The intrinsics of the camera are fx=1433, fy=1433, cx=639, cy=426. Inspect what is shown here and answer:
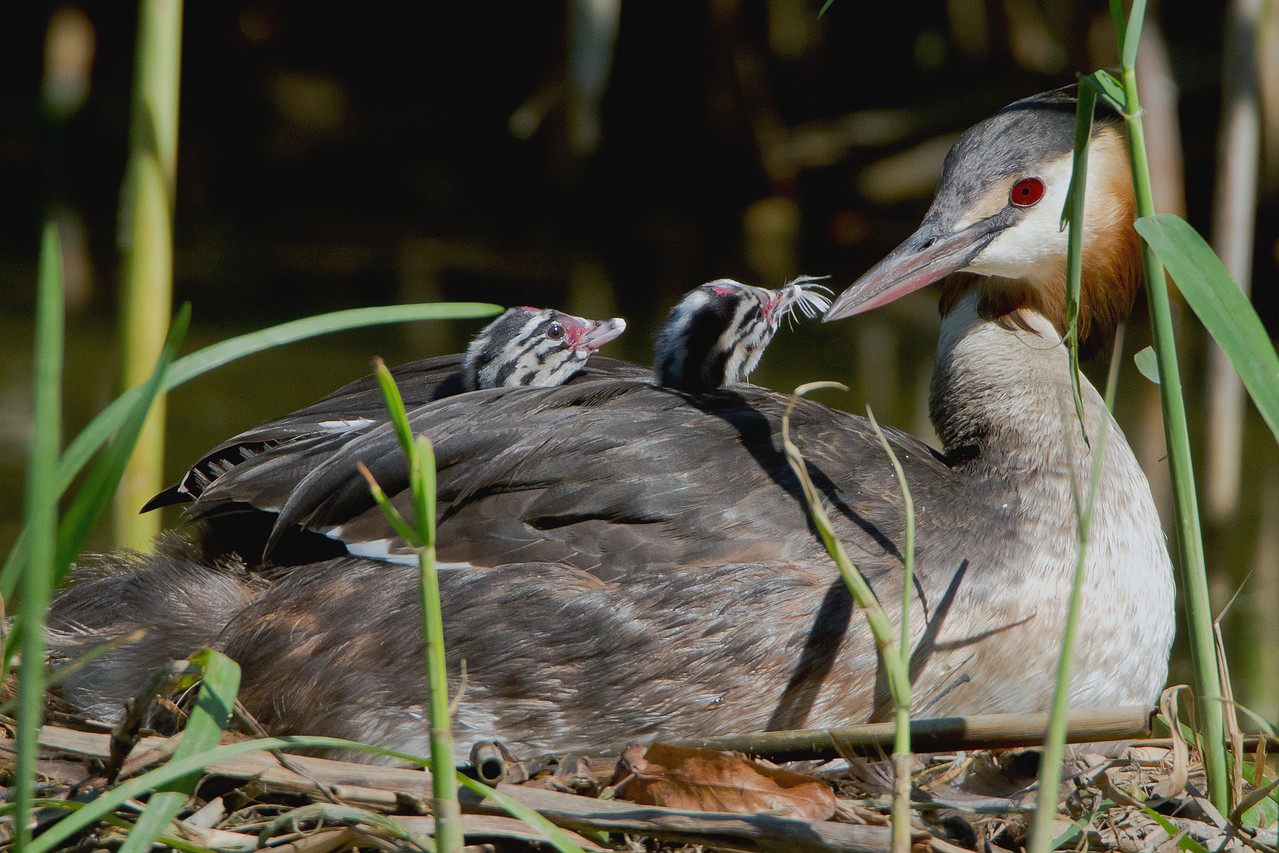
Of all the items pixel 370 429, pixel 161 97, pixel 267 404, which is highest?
pixel 161 97

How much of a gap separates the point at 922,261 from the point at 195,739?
6.71ft

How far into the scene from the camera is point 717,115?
1124 cm

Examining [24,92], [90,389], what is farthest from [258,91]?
[90,389]

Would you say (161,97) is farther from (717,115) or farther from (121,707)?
(717,115)

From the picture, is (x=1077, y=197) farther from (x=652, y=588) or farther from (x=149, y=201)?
(x=149, y=201)

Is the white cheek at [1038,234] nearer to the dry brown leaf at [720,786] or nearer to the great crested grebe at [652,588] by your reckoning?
the great crested grebe at [652,588]

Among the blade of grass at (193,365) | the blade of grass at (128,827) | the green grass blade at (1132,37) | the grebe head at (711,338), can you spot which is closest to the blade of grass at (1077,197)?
the green grass blade at (1132,37)

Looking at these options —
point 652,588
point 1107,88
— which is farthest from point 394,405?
point 1107,88

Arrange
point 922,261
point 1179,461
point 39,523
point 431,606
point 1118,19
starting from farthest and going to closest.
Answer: point 922,261, point 1179,461, point 1118,19, point 431,606, point 39,523

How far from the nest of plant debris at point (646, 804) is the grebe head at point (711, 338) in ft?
3.51

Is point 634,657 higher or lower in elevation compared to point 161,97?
lower

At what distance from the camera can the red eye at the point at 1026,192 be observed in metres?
3.36

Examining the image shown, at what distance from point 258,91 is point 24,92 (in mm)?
2163

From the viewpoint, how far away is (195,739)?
6.25 ft
